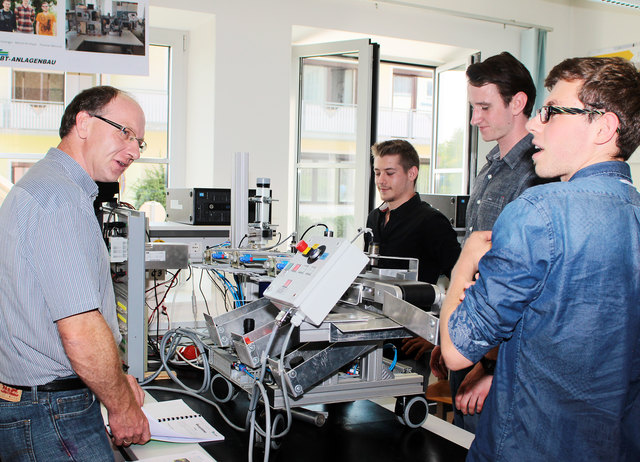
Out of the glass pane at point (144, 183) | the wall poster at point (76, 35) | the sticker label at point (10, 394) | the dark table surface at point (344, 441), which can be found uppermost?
the wall poster at point (76, 35)

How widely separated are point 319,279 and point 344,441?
498mm

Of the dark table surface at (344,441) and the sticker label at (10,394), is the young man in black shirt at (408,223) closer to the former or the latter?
the dark table surface at (344,441)

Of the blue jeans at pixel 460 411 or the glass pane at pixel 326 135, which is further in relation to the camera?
the glass pane at pixel 326 135

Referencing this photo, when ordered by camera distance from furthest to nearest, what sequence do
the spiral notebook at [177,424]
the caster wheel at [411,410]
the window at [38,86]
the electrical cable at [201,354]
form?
the window at [38,86], the electrical cable at [201,354], the caster wheel at [411,410], the spiral notebook at [177,424]

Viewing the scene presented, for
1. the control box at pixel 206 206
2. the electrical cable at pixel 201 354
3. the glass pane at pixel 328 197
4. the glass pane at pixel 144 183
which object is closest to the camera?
the electrical cable at pixel 201 354

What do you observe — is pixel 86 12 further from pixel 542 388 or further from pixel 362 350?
pixel 542 388

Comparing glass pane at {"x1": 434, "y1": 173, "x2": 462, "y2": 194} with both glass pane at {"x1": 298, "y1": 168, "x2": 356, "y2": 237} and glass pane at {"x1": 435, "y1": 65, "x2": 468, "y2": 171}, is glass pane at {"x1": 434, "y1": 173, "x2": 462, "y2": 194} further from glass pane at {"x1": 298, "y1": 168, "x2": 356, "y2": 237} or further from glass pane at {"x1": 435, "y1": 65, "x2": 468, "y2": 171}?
glass pane at {"x1": 298, "y1": 168, "x2": 356, "y2": 237}

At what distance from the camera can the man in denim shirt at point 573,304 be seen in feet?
2.94

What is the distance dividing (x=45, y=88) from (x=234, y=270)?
3.04 metres

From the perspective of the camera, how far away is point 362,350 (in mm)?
1421

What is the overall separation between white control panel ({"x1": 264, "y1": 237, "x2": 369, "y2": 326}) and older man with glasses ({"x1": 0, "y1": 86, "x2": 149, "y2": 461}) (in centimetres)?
38

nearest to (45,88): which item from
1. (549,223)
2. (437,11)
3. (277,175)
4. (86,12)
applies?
(86,12)

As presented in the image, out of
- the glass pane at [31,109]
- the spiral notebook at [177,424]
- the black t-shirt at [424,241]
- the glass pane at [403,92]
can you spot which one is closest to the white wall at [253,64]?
the glass pane at [31,109]

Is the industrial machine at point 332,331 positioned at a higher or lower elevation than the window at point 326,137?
lower
